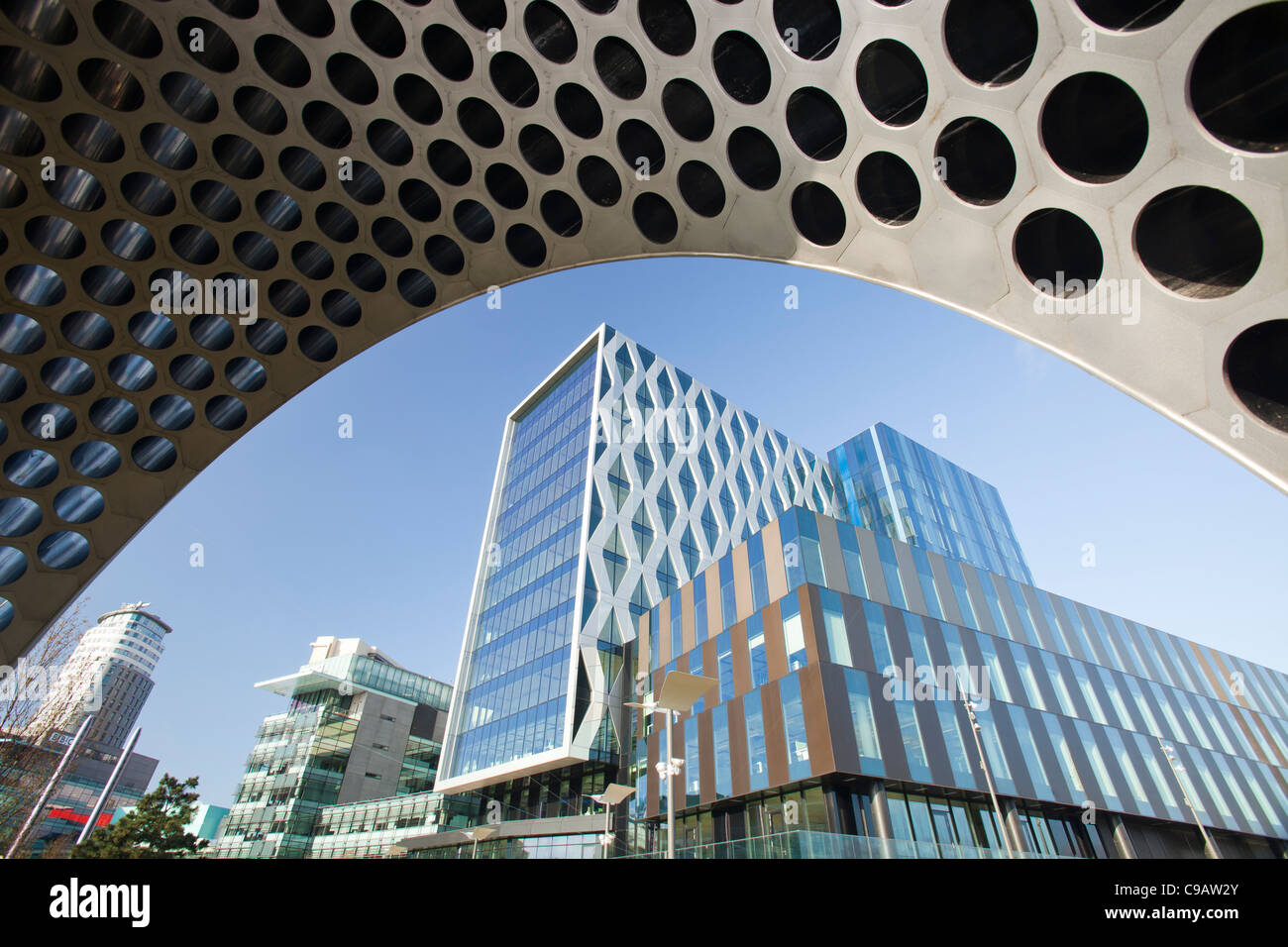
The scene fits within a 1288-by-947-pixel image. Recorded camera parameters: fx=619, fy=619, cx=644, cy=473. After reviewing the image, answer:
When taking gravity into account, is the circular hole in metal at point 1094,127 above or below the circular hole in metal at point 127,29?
below

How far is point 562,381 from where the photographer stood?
58969 millimetres

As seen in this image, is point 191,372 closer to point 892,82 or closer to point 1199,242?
point 892,82

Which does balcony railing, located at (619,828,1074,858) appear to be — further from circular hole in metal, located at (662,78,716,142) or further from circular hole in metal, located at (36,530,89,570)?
circular hole in metal, located at (36,530,89,570)

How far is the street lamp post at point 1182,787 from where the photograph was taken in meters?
32.3

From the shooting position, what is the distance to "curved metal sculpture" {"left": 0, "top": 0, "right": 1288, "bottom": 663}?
6309 millimetres

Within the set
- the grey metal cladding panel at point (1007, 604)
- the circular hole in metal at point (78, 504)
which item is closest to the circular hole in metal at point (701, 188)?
the circular hole in metal at point (78, 504)

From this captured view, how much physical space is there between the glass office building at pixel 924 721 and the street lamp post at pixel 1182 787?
0.47ft

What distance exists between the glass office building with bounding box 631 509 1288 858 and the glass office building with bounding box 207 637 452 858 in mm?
42359

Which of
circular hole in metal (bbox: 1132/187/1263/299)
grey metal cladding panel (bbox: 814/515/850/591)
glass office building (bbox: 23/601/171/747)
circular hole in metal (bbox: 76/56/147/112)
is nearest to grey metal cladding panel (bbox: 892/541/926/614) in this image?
grey metal cladding panel (bbox: 814/515/850/591)

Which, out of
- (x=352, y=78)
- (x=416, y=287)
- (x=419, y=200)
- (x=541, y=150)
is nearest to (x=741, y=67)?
(x=541, y=150)

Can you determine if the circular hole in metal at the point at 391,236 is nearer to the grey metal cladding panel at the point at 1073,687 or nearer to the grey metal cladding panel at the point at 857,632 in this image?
the grey metal cladding panel at the point at 857,632

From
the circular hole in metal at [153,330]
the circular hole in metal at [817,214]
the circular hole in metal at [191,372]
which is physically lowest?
the circular hole in metal at [817,214]
